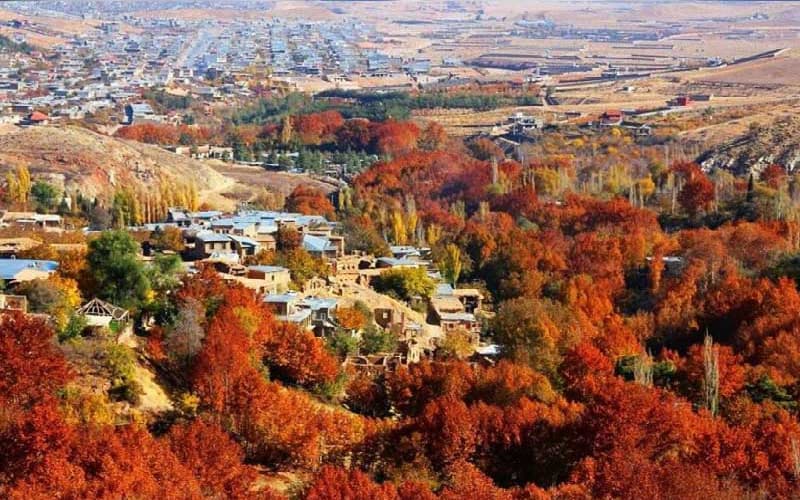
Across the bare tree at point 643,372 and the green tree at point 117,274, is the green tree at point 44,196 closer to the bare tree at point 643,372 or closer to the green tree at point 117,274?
the green tree at point 117,274

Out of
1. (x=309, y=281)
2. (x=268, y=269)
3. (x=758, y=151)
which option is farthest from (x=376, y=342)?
(x=758, y=151)

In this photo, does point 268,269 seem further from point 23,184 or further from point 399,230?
point 23,184

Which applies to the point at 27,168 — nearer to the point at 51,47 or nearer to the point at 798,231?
the point at 798,231

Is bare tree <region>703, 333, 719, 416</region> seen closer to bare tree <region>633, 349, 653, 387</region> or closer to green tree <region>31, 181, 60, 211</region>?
bare tree <region>633, 349, 653, 387</region>

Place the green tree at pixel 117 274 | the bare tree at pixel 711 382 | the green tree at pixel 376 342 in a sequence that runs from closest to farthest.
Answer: the bare tree at pixel 711 382, the green tree at pixel 117 274, the green tree at pixel 376 342

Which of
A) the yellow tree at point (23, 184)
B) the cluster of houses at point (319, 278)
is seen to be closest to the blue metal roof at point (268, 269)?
the cluster of houses at point (319, 278)

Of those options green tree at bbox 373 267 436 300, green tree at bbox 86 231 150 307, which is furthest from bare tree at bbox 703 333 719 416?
green tree at bbox 86 231 150 307
